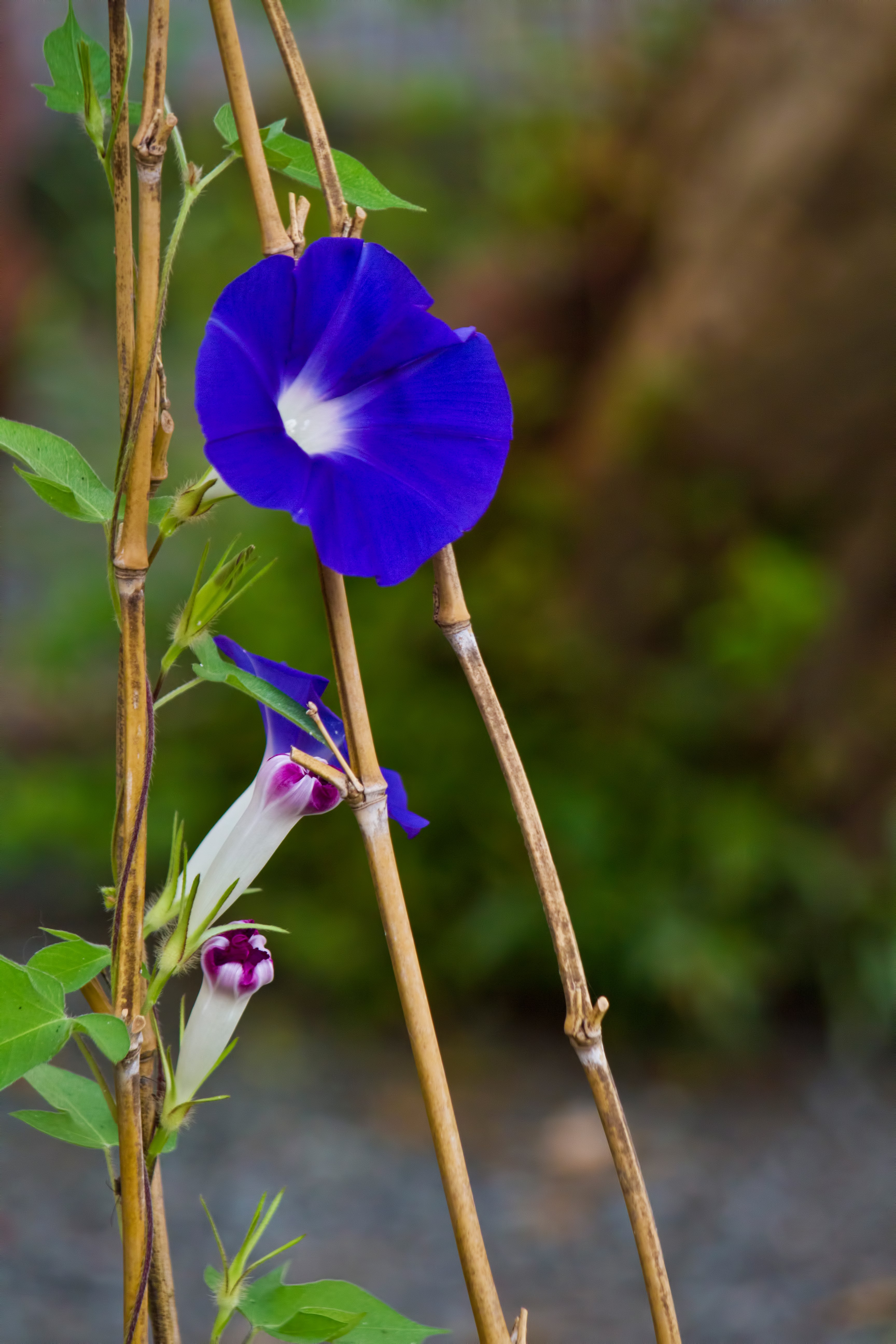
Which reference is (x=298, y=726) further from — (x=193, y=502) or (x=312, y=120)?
(x=312, y=120)

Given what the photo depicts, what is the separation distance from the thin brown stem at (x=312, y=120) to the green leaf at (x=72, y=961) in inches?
10.2

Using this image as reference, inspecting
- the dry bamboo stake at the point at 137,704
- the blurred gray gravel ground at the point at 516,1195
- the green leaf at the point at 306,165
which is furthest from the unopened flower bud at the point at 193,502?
the blurred gray gravel ground at the point at 516,1195

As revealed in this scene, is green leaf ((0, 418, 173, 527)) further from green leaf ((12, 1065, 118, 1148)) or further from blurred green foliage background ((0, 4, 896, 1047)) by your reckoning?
blurred green foliage background ((0, 4, 896, 1047))

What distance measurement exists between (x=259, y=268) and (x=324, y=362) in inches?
1.8

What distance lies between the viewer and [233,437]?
0.39 metres

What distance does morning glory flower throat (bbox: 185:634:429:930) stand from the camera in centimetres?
47

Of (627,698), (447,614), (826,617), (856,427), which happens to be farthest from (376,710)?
(447,614)

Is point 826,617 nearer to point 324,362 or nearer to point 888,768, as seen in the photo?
point 888,768

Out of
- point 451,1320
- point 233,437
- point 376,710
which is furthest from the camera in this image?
point 376,710

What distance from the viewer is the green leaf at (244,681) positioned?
16.1 inches

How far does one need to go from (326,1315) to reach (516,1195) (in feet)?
5.61

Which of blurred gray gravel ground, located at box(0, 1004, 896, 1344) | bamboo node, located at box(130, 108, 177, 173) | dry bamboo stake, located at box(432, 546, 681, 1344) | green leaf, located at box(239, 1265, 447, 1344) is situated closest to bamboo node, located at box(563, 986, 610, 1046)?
dry bamboo stake, located at box(432, 546, 681, 1344)

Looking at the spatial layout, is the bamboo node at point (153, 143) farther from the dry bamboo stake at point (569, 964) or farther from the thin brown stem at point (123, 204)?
the dry bamboo stake at point (569, 964)

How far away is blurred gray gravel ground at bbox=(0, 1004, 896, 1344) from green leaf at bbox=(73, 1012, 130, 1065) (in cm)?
151
